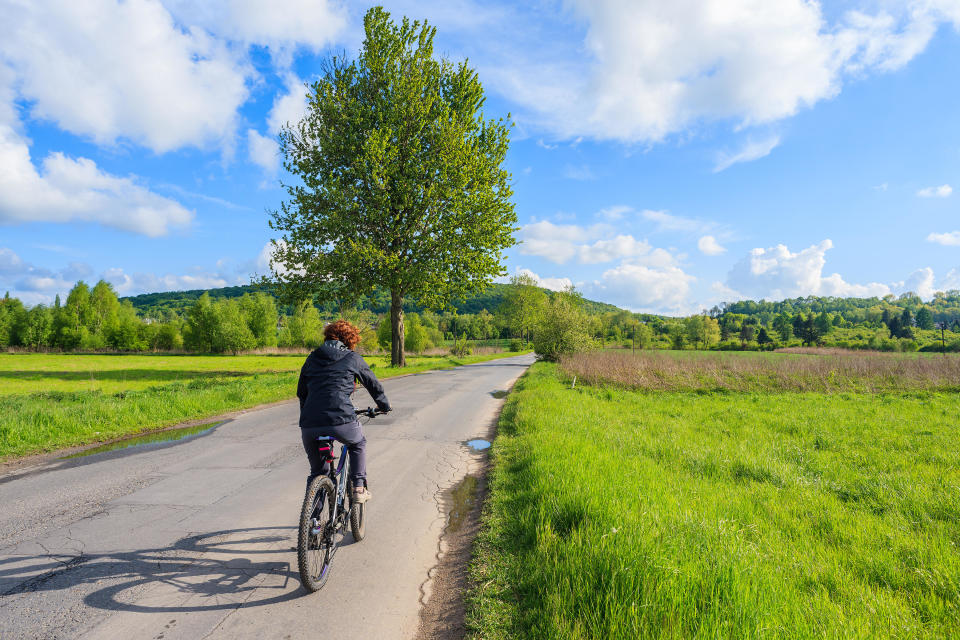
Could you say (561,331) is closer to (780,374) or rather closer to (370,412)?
(780,374)

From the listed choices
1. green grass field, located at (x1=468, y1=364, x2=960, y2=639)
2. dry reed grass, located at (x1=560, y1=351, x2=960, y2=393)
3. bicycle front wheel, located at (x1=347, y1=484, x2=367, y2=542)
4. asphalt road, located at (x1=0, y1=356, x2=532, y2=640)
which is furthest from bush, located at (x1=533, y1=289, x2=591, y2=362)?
bicycle front wheel, located at (x1=347, y1=484, x2=367, y2=542)

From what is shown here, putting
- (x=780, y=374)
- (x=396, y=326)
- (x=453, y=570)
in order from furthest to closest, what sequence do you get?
(x=396, y=326)
(x=780, y=374)
(x=453, y=570)

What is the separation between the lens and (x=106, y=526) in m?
4.27

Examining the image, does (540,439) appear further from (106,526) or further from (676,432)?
(106,526)

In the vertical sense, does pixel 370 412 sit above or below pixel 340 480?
above

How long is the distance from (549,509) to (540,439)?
297 cm

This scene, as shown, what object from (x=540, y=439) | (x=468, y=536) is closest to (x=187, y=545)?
(x=468, y=536)

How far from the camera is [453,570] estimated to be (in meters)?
3.62

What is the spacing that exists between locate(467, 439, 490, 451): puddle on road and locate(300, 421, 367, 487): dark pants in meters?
4.09

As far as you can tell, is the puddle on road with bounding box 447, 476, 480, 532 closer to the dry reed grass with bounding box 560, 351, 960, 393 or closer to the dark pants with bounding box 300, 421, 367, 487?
the dark pants with bounding box 300, 421, 367, 487

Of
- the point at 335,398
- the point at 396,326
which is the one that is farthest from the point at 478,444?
the point at 396,326

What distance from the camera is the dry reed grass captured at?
18547mm

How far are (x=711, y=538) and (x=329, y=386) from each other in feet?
12.6

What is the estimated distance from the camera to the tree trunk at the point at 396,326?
22.4 meters
